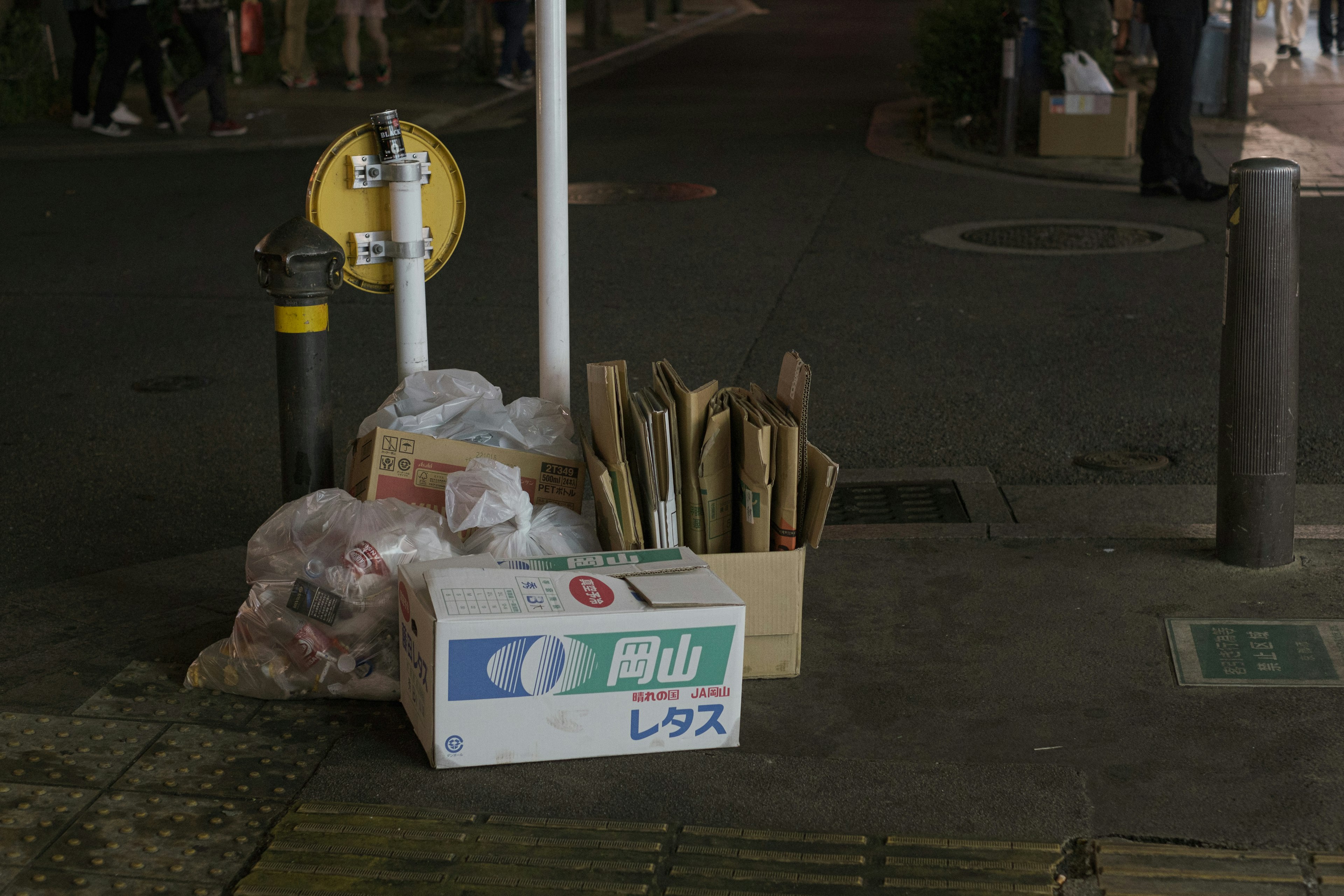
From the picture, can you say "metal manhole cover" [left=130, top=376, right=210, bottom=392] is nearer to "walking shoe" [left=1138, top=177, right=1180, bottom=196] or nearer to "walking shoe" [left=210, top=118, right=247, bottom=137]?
"walking shoe" [left=1138, top=177, right=1180, bottom=196]

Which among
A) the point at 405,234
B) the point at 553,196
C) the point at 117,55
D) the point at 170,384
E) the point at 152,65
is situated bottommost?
the point at 170,384

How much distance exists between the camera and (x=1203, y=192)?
11.2 m

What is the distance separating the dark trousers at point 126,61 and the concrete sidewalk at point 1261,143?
7862 millimetres

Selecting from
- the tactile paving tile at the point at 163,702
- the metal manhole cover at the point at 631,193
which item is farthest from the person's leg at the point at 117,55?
the tactile paving tile at the point at 163,702

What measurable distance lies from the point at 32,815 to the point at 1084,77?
39.0 ft

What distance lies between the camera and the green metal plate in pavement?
3785mm

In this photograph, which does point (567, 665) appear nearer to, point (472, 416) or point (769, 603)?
point (769, 603)

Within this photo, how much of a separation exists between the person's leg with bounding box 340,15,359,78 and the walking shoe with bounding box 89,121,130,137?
421 cm

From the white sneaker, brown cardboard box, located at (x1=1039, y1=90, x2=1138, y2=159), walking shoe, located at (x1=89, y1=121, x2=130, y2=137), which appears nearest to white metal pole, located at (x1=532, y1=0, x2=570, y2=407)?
brown cardboard box, located at (x1=1039, y1=90, x2=1138, y2=159)

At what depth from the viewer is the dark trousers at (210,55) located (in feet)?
47.8

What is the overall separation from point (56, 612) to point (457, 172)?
1773 mm

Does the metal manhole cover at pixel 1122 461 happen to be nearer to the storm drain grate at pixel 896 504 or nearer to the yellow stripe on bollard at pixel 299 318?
the storm drain grate at pixel 896 504

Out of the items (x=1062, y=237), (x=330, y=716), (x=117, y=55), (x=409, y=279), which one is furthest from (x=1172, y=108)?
→ (x=117, y=55)

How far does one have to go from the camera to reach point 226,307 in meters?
8.34
